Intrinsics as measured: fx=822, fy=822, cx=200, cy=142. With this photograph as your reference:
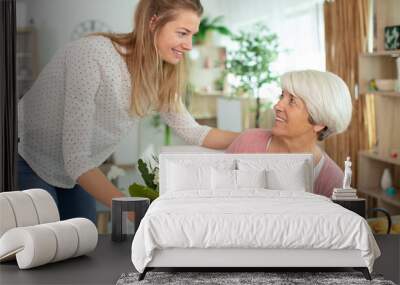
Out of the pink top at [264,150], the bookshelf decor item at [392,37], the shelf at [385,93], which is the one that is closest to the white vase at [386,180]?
the pink top at [264,150]

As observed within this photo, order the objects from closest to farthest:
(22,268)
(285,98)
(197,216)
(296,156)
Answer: (197,216), (22,268), (296,156), (285,98)

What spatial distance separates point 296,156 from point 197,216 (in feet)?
5.60

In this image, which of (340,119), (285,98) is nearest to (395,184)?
(340,119)

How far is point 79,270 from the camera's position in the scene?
5.38 metres

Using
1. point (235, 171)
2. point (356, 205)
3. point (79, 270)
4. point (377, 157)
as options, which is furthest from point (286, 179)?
point (79, 270)

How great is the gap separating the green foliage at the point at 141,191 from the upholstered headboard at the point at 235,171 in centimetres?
57

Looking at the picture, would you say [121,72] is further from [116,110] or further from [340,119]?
[340,119]

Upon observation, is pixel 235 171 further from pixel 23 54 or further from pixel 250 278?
pixel 23 54

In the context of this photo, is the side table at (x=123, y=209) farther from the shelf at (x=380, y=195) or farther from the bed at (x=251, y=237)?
the shelf at (x=380, y=195)

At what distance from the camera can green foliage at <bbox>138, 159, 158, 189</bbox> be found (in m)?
7.09

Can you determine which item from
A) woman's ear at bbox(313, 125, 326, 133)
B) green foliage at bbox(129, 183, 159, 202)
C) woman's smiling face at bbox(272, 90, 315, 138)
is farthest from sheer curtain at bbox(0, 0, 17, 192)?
woman's ear at bbox(313, 125, 326, 133)

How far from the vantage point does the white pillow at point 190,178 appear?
6168 mm

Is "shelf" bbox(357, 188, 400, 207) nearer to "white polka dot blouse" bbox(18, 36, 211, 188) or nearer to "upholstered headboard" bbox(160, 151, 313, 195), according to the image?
"upholstered headboard" bbox(160, 151, 313, 195)

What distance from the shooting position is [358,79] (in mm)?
7086
